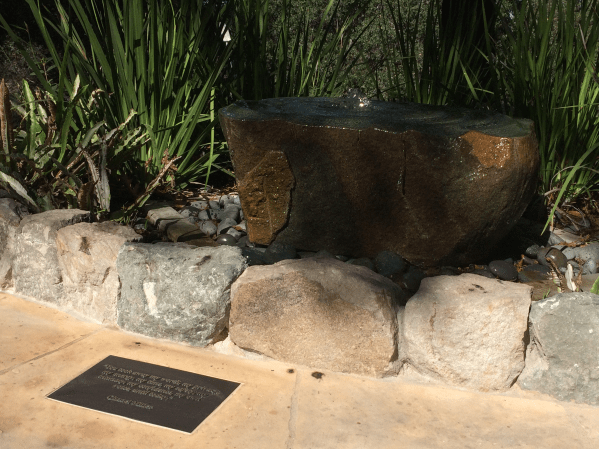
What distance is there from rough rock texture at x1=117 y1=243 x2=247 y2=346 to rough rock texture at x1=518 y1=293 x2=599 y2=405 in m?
1.00

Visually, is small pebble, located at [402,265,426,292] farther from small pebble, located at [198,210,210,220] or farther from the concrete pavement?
small pebble, located at [198,210,210,220]

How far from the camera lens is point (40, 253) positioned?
2.32 m

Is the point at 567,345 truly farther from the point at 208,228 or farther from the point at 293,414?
the point at 208,228

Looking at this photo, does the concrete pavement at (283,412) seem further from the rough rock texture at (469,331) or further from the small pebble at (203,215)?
the small pebble at (203,215)

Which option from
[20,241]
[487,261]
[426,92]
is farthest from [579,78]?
[20,241]

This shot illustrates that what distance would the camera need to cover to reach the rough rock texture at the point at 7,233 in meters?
2.40

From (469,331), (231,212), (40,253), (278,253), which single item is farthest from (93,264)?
(469,331)

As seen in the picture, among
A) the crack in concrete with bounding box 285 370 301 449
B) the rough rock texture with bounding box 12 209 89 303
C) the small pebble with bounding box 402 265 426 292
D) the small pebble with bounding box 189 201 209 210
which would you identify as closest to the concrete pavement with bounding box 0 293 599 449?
the crack in concrete with bounding box 285 370 301 449

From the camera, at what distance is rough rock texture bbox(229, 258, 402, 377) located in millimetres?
1862

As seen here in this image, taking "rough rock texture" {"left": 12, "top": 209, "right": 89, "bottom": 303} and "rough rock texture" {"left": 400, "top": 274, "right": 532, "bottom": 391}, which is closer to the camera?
"rough rock texture" {"left": 400, "top": 274, "right": 532, "bottom": 391}

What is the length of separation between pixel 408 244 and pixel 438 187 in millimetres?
293

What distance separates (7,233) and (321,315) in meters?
1.42

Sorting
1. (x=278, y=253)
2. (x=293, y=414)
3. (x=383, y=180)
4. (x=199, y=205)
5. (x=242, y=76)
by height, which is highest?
(x=242, y=76)

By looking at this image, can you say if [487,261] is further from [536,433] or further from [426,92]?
[426,92]
